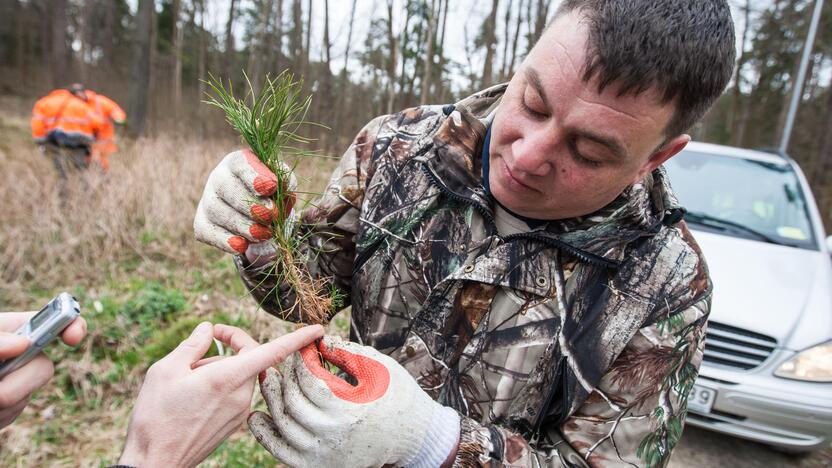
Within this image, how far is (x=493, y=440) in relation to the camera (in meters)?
1.21

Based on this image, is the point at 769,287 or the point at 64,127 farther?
the point at 64,127

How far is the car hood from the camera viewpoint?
8.89 feet

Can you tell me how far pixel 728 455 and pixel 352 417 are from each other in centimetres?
322

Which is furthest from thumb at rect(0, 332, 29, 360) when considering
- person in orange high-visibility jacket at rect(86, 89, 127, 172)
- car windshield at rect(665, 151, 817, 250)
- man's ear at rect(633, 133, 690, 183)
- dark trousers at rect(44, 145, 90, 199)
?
person in orange high-visibility jacket at rect(86, 89, 127, 172)

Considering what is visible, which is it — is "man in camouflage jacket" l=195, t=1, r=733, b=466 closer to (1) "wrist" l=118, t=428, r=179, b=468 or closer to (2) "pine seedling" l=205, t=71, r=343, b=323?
(2) "pine seedling" l=205, t=71, r=343, b=323

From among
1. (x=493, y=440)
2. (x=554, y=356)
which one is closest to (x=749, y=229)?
(x=554, y=356)

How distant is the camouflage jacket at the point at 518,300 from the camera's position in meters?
1.26

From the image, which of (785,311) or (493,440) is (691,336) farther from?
(785,311)

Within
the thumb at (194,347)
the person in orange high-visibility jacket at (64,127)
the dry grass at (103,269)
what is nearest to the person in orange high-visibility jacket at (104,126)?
the person in orange high-visibility jacket at (64,127)

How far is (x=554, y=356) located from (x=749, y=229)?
3.15m

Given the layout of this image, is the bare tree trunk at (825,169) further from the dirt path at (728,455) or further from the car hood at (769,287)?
the dirt path at (728,455)

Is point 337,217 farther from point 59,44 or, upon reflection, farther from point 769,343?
point 59,44

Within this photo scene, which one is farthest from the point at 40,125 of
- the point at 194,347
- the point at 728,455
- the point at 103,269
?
the point at 728,455

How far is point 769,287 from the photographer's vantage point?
115 inches
